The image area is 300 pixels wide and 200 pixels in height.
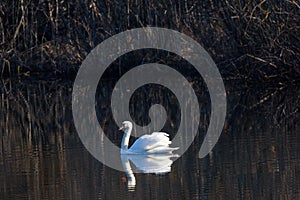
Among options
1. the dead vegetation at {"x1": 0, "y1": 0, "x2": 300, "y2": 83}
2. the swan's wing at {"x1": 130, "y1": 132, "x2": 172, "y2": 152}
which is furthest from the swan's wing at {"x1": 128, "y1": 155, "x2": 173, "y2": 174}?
the dead vegetation at {"x1": 0, "y1": 0, "x2": 300, "y2": 83}

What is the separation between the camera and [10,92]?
20.0m

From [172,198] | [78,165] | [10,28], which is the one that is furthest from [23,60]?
[172,198]

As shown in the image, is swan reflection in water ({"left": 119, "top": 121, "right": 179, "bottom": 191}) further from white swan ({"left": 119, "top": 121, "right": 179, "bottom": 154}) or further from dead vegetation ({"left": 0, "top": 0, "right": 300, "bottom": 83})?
dead vegetation ({"left": 0, "top": 0, "right": 300, "bottom": 83})

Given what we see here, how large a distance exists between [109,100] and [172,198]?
29.0 feet

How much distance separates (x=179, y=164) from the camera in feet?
34.7

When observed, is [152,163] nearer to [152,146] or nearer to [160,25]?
[152,146]

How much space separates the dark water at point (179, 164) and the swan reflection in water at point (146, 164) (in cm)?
8

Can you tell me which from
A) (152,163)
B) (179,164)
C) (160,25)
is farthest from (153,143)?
(160,25)

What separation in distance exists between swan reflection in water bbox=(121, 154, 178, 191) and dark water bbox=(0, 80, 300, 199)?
0.08m

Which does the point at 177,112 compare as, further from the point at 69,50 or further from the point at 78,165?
the point at 69,50

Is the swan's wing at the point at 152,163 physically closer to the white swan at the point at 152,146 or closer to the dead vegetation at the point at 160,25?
the white swan at the point at 152,146

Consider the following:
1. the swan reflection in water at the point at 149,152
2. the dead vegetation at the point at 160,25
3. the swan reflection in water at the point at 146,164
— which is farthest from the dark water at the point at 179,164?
the dead vegetation at the point at 160,25

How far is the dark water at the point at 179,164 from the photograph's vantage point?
913 centimetres

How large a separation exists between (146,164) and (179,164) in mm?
547
